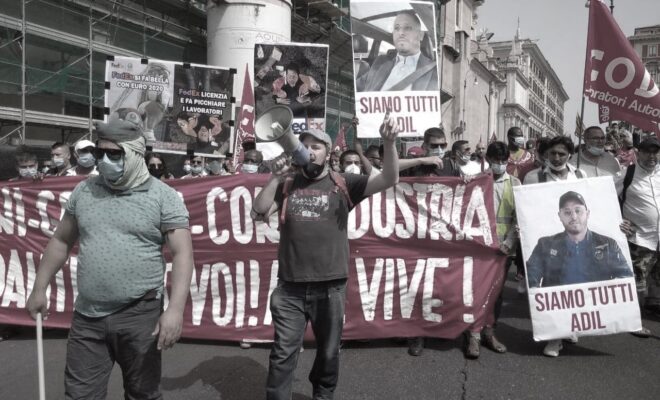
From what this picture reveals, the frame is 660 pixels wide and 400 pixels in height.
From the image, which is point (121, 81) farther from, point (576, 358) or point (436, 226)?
point (576, 358)

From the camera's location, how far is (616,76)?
5.22m

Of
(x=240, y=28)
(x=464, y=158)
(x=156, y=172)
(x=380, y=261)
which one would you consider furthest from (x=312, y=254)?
(x=240, y=28)

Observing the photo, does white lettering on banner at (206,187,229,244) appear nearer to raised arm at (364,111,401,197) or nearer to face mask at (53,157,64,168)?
raised arm at (364,111,401,197)

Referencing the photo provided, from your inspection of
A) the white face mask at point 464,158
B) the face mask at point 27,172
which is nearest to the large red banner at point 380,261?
the white face mask at point 464,158

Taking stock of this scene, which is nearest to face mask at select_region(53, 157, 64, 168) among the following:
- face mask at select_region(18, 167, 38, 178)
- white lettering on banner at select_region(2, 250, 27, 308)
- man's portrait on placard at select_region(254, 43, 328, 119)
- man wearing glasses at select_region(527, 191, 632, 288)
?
face mask at select_region(18, 167, 38, 178)

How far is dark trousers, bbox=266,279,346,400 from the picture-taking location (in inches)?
114

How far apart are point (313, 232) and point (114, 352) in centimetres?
115

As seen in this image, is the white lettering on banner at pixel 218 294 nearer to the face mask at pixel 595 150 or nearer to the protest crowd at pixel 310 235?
the protest crowd at pixel 310 235

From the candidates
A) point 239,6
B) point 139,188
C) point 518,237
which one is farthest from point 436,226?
point 239,6

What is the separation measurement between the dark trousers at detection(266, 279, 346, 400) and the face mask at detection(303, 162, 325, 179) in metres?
0.60

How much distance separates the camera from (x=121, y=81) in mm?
7371

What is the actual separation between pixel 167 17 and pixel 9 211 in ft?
50.6

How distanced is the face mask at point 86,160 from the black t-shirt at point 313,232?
3148 mm

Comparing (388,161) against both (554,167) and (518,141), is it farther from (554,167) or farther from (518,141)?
(518,141)
